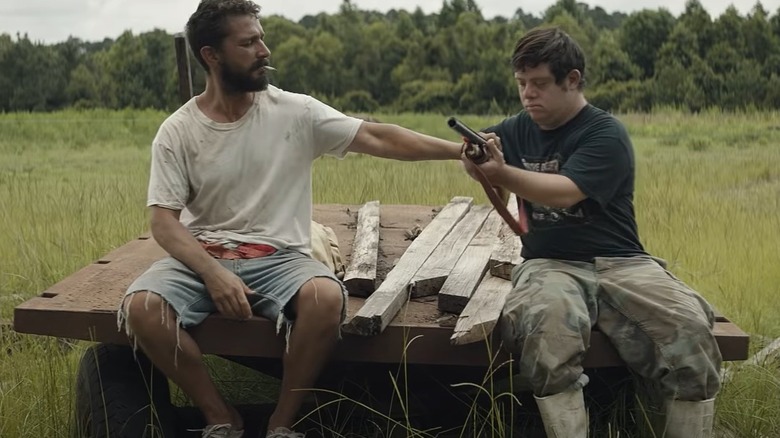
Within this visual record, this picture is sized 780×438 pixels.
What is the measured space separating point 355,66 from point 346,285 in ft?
61.6

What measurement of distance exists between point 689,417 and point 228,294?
1429 mm

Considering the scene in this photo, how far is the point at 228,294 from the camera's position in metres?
3.59

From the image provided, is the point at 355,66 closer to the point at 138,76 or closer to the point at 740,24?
the point at 138,76

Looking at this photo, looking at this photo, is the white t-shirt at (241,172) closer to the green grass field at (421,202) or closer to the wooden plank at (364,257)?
the wooden plank at (364,257)

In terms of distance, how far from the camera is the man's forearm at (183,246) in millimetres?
3680

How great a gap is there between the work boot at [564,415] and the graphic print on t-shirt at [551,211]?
2.17ft

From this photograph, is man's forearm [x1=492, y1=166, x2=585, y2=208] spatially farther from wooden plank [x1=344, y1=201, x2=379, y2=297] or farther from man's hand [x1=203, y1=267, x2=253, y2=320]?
man's hand [x1=203, y1=267, x2=253, y2=320]

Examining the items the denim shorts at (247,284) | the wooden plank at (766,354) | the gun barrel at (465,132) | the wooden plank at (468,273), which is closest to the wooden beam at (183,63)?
the wooden plank at (468,273)

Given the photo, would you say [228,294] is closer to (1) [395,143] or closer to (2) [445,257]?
(1) [395,143]

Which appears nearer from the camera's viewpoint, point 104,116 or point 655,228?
point 655,228

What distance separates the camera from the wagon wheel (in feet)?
12.2

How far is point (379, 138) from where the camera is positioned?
4.20 m

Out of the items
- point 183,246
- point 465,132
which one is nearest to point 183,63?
point 183,246

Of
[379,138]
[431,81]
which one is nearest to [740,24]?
[431,81]
